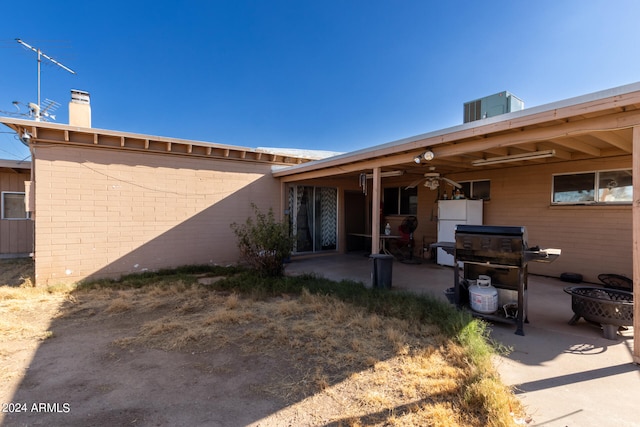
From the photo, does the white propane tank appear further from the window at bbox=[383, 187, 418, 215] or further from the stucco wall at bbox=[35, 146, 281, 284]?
the stucco wall at bbox=[35, 146, 281, 284]

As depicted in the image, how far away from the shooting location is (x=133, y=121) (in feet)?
46.7

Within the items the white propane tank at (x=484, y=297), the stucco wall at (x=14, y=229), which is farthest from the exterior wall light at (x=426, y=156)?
the stucco wall at (x=14, y=229)

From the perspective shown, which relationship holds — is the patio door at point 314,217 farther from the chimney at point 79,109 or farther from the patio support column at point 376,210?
the chimney at point 79,109

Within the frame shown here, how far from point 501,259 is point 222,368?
3342mm

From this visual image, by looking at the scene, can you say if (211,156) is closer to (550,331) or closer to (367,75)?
(367,75)

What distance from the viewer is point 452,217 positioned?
7.58 meters

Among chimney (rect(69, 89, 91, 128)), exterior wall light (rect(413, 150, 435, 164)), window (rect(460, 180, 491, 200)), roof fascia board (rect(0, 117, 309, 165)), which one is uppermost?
chimney (rect(69, 89, 91, 128))

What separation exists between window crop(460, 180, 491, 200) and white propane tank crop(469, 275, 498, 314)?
4.51 m

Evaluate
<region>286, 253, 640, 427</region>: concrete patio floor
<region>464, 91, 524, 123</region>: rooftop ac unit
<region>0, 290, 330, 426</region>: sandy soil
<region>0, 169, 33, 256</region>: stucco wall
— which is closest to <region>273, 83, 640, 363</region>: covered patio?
<region>286, 253, 640, 427</region>: concrete patio floor

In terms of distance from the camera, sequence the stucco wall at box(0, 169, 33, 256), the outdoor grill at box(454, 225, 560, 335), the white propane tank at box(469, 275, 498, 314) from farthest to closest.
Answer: the stucco wall at box(0, 169, 33, 256), the white propane tank at box(469, 275, 498, 314), the outdoor grill at box(454, 225, 560, 335)

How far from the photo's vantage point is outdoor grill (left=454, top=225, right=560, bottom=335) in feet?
11.1

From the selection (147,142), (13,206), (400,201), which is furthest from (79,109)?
(400,201)

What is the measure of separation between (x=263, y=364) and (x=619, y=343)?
3904 millimetres

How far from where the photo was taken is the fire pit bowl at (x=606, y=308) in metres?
3.17
